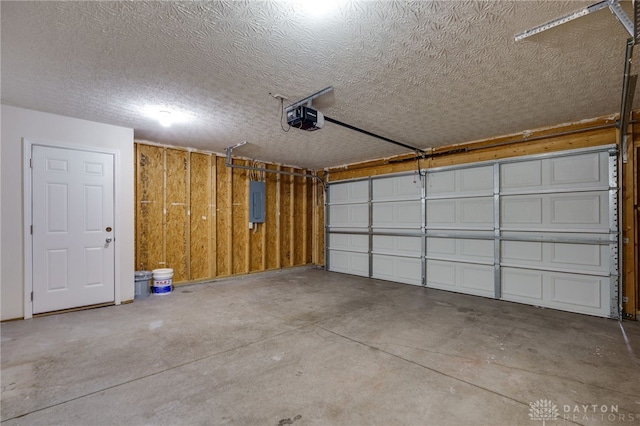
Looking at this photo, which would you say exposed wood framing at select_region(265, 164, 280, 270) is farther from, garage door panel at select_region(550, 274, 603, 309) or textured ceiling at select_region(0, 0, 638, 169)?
garage door panel at select_region(550, 274, 603, 309)

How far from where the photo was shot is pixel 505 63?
2594mm

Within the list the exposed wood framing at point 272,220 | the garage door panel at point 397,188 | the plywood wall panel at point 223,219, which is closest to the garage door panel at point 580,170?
the garage door panel at point 397,188

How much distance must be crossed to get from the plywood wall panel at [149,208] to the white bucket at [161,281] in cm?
35

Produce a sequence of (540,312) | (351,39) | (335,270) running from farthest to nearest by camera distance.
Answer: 1. (335,270)
2. (540,312)
3. (351,39)

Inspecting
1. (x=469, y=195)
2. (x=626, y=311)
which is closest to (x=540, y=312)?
(x=626, y=311)

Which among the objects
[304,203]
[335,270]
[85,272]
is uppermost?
[304,203]

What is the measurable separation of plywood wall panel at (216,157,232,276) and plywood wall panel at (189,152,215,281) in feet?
0.66

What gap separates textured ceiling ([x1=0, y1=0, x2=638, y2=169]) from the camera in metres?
1.96

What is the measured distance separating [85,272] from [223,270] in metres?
2.48

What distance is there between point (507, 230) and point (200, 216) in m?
5.55

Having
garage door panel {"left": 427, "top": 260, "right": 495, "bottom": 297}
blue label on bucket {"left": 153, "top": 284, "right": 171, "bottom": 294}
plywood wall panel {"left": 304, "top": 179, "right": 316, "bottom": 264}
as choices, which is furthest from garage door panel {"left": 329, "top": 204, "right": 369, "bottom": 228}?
blue label on bucket {"left": 153, "top": 284, "right": 171, "bottom": 294}

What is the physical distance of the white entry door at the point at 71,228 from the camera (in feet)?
12.4

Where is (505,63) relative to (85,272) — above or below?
above

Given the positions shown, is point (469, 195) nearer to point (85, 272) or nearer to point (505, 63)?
point (505, 63)
